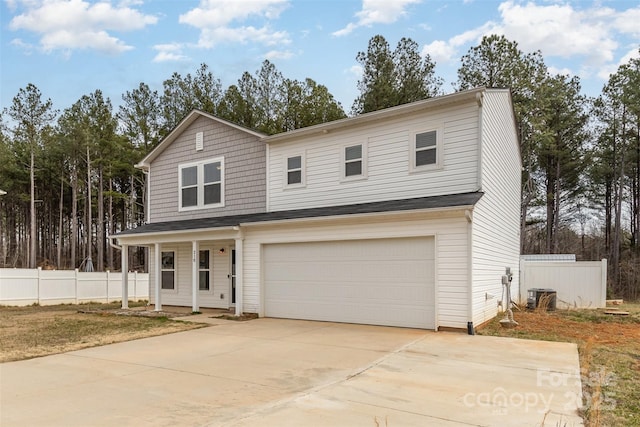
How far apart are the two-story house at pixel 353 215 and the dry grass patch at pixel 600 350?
47.2 inches

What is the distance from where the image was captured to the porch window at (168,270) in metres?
15.7

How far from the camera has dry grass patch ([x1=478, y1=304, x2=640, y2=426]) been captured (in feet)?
14.7

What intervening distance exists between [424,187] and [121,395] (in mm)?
7853

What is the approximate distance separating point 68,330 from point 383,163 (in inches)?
338

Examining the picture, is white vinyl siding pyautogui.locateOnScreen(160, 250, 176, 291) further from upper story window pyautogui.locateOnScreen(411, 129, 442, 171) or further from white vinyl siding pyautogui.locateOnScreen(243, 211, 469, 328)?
upper story window pyautogui.locateOnScreen(411, 129, 442, 171)

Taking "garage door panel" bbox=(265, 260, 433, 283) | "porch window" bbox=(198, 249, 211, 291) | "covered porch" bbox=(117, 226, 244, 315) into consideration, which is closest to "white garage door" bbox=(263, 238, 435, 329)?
"garage door panel" bbox=(265, 260, 433, 283)

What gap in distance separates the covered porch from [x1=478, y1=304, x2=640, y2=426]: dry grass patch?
738cm

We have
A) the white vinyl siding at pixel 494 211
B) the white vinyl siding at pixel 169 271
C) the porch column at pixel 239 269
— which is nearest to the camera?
the white vinyl siding at pixel 494 211

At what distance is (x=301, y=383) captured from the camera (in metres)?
5.47

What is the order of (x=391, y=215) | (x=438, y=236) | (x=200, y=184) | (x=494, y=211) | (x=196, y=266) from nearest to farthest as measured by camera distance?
1. (x=438, y=236)
2. (x=391, y=215)
3. (x=494, y=211)
4. (x=196, y=266)
5. (x=200, y=184)

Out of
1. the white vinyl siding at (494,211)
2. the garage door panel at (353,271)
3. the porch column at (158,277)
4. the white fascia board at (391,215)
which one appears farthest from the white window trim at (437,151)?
the porch column at (158,277)

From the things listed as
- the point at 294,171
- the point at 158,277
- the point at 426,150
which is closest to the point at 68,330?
the point at 158,277

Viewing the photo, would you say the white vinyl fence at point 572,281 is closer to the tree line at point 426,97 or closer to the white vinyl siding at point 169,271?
the tree line at point 426,97

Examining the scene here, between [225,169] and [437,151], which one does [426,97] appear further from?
[437,151]
